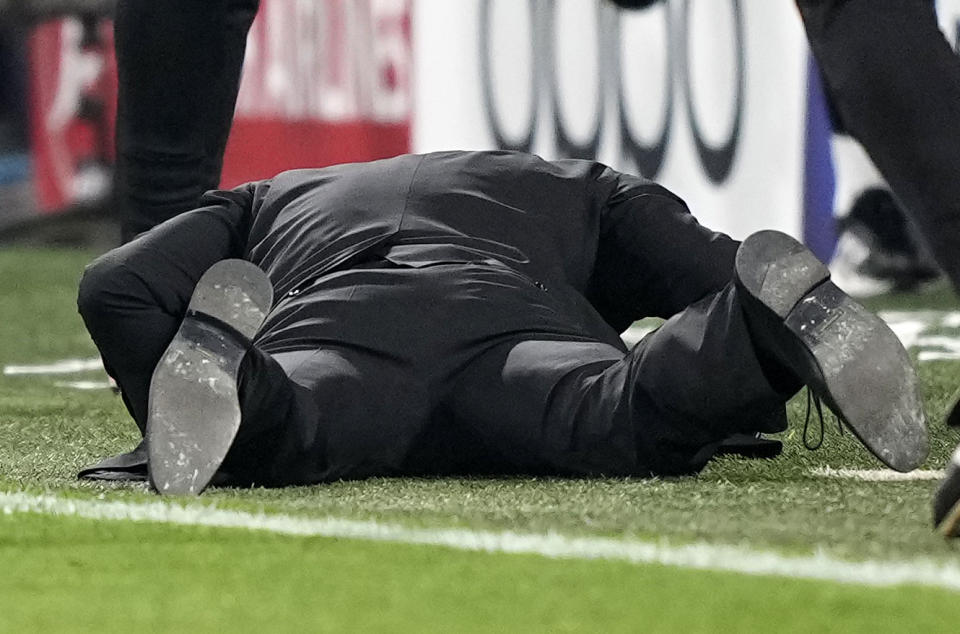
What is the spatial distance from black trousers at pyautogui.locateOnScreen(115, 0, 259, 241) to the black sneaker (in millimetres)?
2987

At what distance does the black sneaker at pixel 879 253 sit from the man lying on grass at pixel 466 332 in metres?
3.02

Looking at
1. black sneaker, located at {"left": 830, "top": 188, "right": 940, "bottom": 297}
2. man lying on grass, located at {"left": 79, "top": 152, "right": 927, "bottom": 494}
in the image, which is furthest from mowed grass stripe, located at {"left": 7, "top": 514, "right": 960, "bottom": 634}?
black sneaker, located at {"left": 830, "top": 188, "right": 940, "bottom": 297}

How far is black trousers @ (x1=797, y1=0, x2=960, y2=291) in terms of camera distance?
5.74ft

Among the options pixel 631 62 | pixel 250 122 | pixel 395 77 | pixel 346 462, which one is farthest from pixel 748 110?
pixel 346 462

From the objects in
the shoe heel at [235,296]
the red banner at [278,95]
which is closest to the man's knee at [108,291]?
the shoe heel at [235,296]

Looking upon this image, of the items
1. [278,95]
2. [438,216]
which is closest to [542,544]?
[438,216]

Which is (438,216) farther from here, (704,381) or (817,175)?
(817,175)

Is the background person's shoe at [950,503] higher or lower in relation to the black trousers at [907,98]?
lower

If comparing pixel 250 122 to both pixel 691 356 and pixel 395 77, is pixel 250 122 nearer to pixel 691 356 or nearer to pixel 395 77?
pixel 395 77

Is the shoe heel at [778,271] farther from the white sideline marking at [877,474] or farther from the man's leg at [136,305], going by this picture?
the man's leg at [136,305]

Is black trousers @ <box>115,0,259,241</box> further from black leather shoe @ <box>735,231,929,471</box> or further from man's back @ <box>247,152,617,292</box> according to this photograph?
black leather shoe @ <box>735,231,929,471</box>

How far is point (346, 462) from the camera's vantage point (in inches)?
83.5

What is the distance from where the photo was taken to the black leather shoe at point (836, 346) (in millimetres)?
1767

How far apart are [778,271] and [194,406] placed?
60 centimetres
